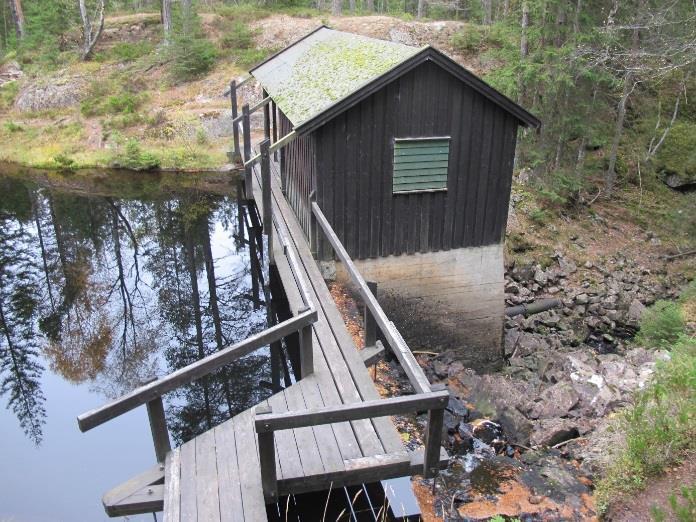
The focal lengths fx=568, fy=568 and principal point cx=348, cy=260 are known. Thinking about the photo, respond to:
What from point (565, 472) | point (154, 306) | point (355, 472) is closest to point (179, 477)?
point (355, 472)

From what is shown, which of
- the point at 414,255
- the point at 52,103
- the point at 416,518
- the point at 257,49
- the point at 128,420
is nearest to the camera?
the point at 416,518

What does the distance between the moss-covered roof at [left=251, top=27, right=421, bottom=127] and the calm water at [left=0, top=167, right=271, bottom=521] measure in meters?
4.72

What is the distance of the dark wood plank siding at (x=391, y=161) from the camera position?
991 centimetres

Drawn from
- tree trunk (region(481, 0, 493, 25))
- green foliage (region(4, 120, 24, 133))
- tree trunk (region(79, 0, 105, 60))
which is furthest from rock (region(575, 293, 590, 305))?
tree trunk (region(79, 0, 105, 60))

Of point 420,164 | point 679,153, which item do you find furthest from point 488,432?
point 679,153

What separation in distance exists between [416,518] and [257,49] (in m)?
29.5

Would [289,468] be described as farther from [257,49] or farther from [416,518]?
[257,49]

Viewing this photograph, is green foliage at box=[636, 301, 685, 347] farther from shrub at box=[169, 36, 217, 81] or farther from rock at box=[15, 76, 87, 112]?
rock at box=[15, 76, 87, 112]

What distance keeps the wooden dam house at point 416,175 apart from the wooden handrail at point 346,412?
5.65 metres

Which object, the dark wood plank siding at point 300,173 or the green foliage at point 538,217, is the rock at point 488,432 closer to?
the dark wood plank siding at point 300,173

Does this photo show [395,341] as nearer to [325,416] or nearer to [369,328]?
[369,328]

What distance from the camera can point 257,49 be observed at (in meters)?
31.0

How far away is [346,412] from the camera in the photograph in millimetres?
4891

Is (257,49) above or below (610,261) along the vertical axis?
above
